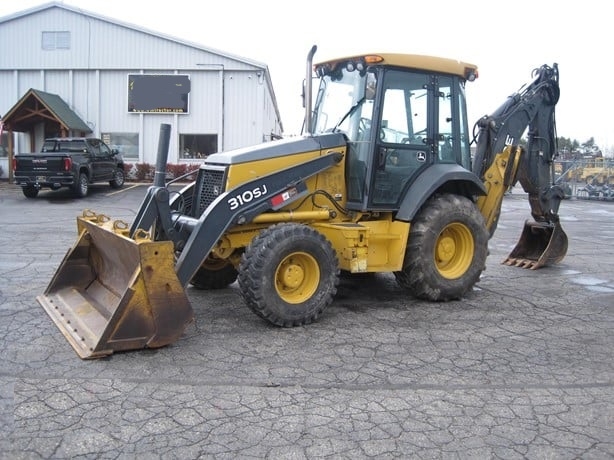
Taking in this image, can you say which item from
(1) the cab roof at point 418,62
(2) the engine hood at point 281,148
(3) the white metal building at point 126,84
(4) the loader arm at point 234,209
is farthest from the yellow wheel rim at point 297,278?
(3) the white metal building at point 126,84

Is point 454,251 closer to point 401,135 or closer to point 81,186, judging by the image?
point 401,135

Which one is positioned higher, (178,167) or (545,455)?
(178,167)

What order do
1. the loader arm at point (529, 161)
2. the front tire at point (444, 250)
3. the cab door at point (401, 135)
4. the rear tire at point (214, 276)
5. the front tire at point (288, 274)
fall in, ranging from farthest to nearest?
the loader arm at point (529, 161), the rear tire at point (214, 276), the front tire at point (444, 250), the cab door at point (401, 135), the front tire at point (288, 274)

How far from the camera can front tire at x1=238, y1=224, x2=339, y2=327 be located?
5730 mm

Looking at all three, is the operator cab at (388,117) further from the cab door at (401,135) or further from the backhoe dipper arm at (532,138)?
the backhoe dipper arm at (532,138)

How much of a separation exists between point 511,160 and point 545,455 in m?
5.59

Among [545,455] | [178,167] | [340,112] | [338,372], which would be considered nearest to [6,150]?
[178,167]

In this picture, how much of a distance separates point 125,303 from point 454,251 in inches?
167

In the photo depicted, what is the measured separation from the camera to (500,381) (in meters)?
4.82

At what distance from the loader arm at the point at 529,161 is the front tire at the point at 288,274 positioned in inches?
124

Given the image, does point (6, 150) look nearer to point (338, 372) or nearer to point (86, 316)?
point (86, 316)

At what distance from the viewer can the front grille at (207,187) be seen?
20.8 feet

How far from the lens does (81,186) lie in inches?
805

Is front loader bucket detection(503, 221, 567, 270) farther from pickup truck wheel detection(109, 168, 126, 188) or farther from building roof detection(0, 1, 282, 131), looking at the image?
building roof detection(0, 1, 282, 131)
